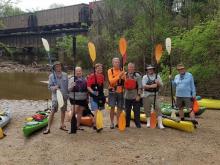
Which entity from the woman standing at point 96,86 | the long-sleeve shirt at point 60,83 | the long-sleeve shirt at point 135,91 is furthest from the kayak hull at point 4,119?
the long-sleeve shirt at point 135,91

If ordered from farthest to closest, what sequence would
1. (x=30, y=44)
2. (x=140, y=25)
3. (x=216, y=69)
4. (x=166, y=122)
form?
(x=30, y=44) < (x=140, y=25) < (x=216, y=69) < (x=166, y=122)

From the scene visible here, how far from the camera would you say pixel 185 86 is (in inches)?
334

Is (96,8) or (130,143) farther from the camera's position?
(96,8)

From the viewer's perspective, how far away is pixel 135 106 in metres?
8.19

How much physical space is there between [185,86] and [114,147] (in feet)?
8.16

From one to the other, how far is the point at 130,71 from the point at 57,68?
5.06 feet

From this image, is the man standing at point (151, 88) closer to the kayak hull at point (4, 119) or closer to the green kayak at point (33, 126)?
the green kayak at point (33, 126)

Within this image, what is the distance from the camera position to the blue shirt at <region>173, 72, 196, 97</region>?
334 inches

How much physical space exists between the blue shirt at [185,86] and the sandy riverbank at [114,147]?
0.88m

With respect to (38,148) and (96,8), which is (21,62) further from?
(38,148)

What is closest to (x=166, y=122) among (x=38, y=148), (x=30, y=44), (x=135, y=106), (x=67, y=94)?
(x=135, y=106)

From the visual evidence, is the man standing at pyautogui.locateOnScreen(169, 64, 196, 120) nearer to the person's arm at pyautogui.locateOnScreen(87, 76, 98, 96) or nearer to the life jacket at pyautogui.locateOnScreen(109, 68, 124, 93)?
the life jacket at pyautogui.locateOnScreen(109, 68, 124, 93)

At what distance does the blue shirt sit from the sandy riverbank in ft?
2.89

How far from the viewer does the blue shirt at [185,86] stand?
848cm
